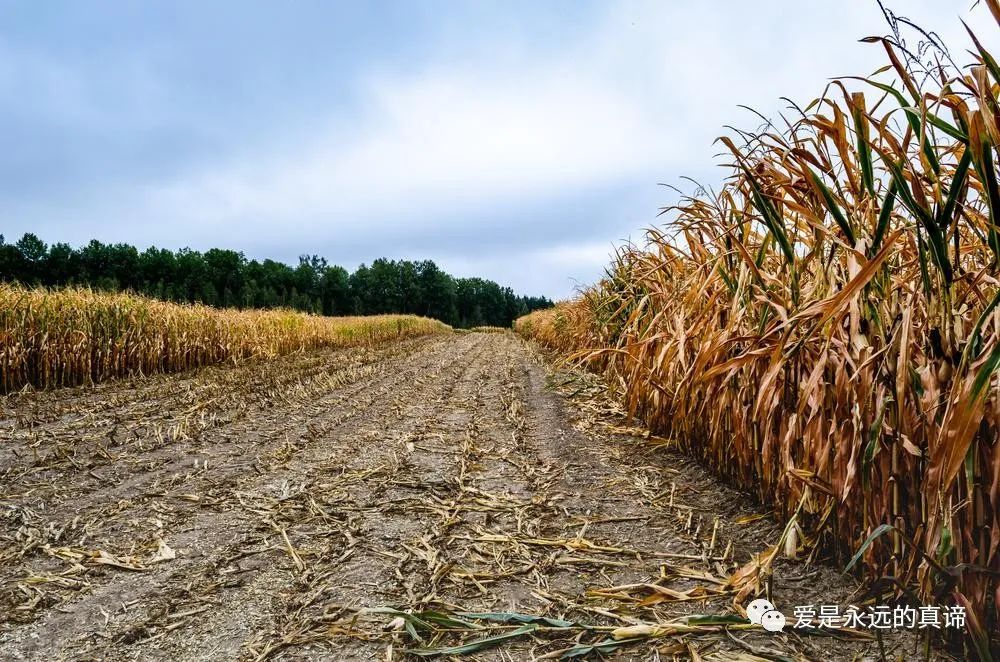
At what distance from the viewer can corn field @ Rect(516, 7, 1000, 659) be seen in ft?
4.05

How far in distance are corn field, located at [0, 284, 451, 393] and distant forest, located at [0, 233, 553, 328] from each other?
119 ft

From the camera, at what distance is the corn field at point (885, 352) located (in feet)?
4.05

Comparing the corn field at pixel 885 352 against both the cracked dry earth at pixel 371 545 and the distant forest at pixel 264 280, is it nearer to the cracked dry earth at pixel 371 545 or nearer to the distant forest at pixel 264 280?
the cracked dry earth at pixel 371 545

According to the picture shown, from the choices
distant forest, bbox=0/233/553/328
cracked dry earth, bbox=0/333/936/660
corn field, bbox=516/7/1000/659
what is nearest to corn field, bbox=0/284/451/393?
cracked dry earth, bbox=0/333/936/660

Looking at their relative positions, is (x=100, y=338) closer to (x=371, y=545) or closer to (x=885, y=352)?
(x=371, y=545)

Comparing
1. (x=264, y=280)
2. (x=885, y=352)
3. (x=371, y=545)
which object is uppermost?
(x=264, y=280)

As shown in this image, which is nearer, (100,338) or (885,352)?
(885,352)

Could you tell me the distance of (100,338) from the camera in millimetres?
7785

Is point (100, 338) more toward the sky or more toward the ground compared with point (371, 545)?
more toward the sky

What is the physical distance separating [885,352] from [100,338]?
31.1 ft

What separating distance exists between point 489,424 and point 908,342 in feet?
11.4

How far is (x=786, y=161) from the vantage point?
1.96 m

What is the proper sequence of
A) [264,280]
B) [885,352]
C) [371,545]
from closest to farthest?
[885,352] < [371,545] < [264,280]

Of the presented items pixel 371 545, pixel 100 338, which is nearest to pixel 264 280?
pixel 100 338
